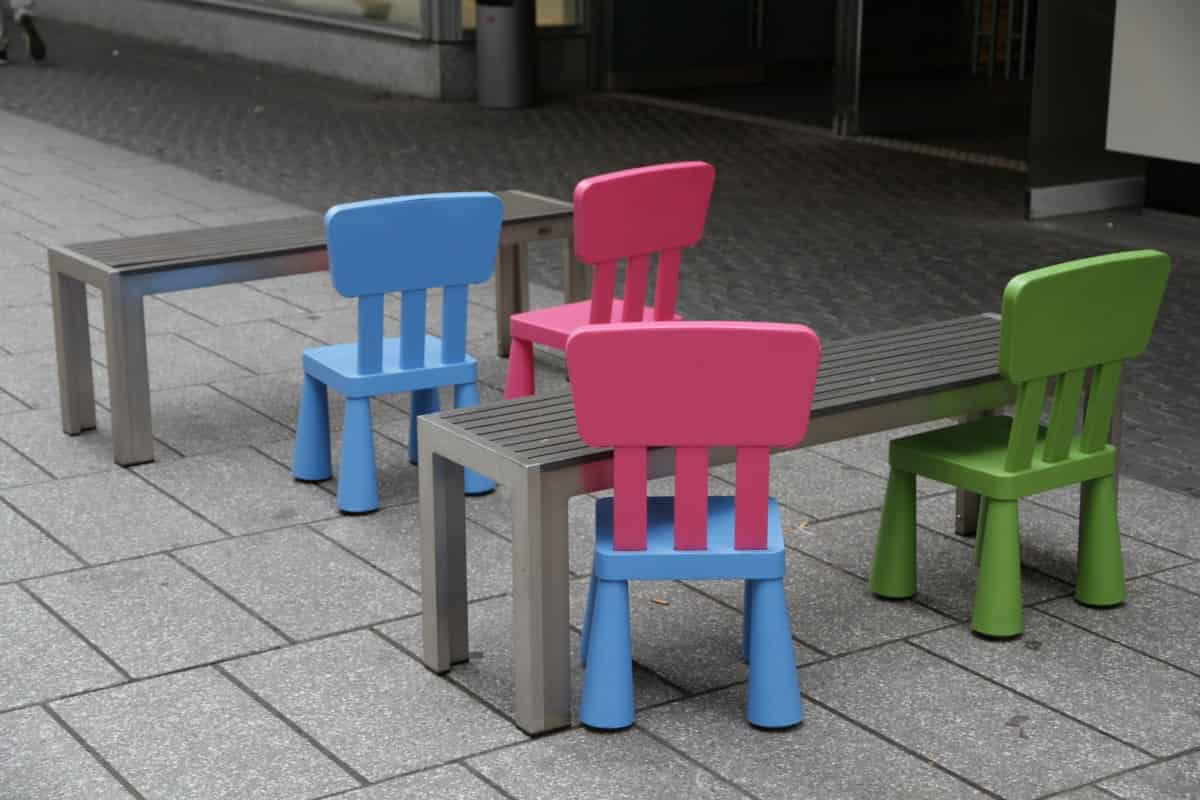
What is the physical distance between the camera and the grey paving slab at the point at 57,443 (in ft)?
22.2

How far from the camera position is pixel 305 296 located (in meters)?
9.48

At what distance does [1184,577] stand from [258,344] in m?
4.48

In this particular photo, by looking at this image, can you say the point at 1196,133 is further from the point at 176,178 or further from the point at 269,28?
the point at 269,28

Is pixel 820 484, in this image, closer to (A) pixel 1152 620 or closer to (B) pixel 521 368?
(B) pixel 521 368

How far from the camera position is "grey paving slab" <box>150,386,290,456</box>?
23.1ft

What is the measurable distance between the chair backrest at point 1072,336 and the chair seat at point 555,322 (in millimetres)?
1977

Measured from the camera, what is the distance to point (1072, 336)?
4973mm

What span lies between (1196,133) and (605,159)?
15.1ft

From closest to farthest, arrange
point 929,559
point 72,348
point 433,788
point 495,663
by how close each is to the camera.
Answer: point 433,788 < point 495,663 < point 929,559 < point 72,348

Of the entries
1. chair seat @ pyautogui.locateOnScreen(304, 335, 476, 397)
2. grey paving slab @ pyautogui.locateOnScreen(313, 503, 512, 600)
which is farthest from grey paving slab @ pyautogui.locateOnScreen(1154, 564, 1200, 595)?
chair seat @ pyautogui.locateOnScreen(304, 335, 476, 397)

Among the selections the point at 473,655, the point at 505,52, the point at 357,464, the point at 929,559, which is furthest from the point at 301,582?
the point at 505,52

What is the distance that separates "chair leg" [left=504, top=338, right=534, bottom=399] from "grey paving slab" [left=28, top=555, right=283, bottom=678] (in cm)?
165

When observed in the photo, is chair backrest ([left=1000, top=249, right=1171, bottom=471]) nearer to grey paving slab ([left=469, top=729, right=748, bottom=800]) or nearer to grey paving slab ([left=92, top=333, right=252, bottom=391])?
grey paving slab ([left=469, top=729, right=748, bottom=800])

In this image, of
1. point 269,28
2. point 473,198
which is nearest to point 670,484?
point 473,198
